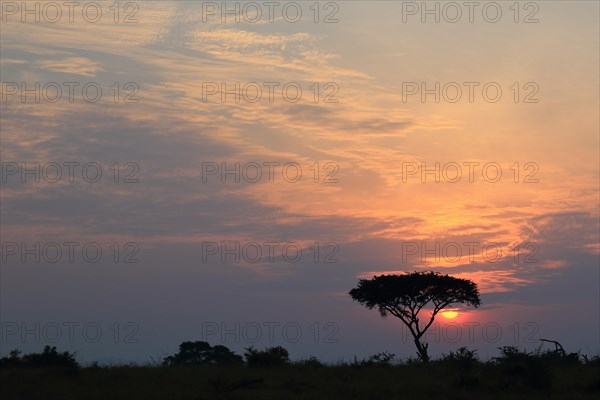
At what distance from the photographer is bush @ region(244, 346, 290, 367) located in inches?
1518

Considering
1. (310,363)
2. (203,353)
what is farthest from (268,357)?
(203,353)

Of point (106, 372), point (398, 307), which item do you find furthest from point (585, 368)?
point (398, 307)

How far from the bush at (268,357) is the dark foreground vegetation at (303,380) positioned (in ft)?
0.31

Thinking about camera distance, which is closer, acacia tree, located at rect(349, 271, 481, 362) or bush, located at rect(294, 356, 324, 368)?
bush, located at rect(294, 356, 324, 368)

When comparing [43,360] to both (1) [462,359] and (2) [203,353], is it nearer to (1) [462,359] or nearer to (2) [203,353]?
(1) [462,359]

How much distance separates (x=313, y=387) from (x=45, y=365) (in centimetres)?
1211

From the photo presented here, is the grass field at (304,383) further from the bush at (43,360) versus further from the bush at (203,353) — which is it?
the bush at (203,353)

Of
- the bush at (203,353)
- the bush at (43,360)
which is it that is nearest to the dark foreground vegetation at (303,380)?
the bush at (43,360)

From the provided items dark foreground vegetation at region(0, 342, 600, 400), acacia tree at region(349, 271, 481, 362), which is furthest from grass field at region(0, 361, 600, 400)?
acacia tree at region(349, 271, 481, 362)

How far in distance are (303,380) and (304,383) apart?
96 centimetres

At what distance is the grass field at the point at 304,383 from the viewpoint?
2908 centimetres

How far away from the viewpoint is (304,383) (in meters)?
31.7

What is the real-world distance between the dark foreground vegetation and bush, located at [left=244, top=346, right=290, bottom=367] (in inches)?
3.7

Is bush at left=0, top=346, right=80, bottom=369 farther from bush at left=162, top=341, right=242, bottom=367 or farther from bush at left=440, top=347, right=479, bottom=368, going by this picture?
bush at left=162, top=341, right=242, bottom=367
